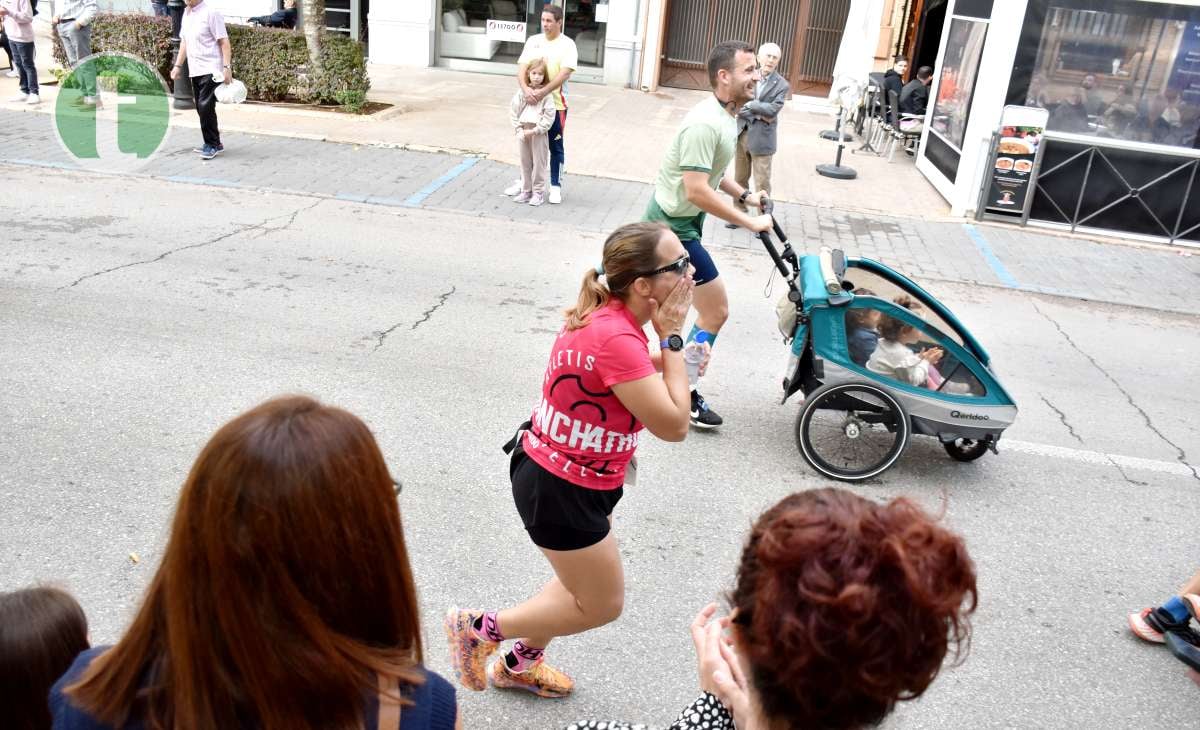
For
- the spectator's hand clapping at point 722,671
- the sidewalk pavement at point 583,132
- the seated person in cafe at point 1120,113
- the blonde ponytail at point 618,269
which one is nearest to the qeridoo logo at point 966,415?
the blonde ponytail at point 618,269

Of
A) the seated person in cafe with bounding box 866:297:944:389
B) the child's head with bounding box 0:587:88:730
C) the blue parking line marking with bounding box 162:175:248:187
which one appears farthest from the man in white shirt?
the child's head with bounding box 0:587:88:730

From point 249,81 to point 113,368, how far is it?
31.2 feet

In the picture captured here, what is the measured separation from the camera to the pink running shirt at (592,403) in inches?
113

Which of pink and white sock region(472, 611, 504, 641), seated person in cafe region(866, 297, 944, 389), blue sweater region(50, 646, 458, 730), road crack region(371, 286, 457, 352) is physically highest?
blue sweater region(50, 646, 458, 730)

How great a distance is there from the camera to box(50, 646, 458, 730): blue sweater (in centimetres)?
147

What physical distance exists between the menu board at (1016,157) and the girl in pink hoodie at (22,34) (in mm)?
12146

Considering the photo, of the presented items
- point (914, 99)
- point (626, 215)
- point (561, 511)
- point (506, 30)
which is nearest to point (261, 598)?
point (561, 511)

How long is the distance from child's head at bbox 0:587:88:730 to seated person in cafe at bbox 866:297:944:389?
3.91 meters

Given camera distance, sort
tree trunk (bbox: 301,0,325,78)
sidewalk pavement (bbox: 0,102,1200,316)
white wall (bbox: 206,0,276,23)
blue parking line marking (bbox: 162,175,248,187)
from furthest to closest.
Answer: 1. white wall (bbox: 206,0,276,23)
2. tree trunk (bbox: 301,0,325,78)
3. blue parking line marking (bbox: 162,175,248,187)
4. sidewalk pavement (bbox: 0,102,1200,316)

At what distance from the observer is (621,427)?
297 centimetres

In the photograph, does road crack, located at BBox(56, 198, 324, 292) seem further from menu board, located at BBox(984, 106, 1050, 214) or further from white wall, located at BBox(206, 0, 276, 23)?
white wall, located at BBox(206, 0, 276, 23)

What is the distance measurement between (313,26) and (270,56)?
91 centimetres

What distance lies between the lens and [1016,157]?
1096 centimetres

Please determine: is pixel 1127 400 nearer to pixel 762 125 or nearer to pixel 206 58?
pixel 762 125
